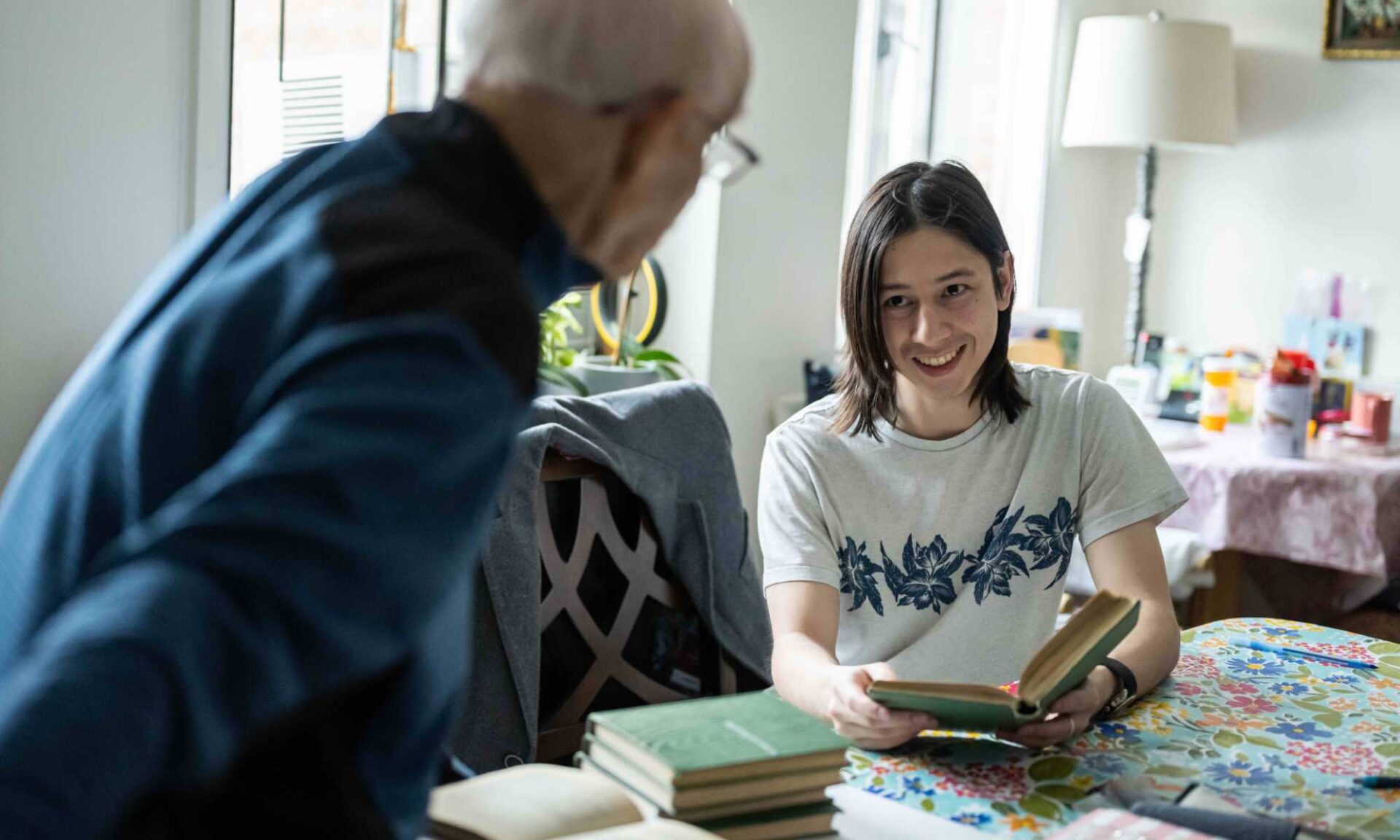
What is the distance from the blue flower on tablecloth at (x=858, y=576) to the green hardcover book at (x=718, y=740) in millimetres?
493

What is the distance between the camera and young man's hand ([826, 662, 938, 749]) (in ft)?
3.67

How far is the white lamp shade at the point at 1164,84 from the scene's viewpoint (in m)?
3.70

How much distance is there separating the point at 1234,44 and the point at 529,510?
3.17 m

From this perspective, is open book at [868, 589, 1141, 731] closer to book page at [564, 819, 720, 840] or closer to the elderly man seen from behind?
Result: book page at [564, 819, 720, 840]

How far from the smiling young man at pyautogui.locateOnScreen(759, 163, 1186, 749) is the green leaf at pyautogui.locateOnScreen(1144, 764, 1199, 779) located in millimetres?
344

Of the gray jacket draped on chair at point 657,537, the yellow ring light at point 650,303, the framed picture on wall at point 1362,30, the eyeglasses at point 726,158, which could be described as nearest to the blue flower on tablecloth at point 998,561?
the gray jacket draped on chair at point 657,537

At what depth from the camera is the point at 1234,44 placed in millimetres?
3973

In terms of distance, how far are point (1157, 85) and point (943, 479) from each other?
2.55 m

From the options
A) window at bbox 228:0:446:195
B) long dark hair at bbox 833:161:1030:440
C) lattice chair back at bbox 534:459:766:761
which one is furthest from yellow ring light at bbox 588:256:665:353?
long dark hair at bbox 833:161:1030:440

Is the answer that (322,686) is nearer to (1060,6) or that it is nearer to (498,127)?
(498,127)

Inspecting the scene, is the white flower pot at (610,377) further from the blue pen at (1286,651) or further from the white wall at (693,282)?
the blue pen at (1286,651)

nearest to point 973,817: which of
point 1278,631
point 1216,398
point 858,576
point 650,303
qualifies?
point 858,576

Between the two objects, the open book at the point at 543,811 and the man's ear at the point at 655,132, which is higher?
the man's ear at the point at 655,132

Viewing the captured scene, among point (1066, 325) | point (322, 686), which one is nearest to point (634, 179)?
point (322, 686)
